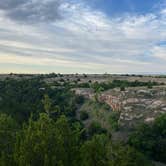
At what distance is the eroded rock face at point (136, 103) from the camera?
237ft

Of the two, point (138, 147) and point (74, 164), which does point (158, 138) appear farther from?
point (74, 164)

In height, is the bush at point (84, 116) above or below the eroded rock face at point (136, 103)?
below

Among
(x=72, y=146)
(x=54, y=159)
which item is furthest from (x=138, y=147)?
(x=54, y=159)

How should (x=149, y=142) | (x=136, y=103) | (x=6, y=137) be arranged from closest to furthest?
(x=6, y=137) → (x=149, y=142) → (x=136, y=103)

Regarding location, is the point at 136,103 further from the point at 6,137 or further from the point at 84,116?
the point at 6,137

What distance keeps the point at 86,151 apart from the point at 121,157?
461cm

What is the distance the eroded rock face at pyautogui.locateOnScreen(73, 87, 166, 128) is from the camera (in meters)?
72.3

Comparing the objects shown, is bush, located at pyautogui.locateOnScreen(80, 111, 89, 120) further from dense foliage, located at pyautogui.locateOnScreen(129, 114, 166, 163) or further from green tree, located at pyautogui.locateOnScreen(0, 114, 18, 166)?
green tree, located at pyautogui.locateOnScreen(0, 114, 18, 166)

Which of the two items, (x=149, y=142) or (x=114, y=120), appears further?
(x=114, y=120)

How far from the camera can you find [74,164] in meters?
33.5

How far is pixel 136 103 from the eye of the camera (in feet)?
263

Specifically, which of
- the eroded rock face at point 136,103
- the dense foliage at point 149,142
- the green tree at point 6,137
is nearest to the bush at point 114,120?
the eroded rock face at point 136,103

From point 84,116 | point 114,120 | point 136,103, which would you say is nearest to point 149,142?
point 114,120

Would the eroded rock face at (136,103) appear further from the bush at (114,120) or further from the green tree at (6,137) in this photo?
the green tree at (6,137)
